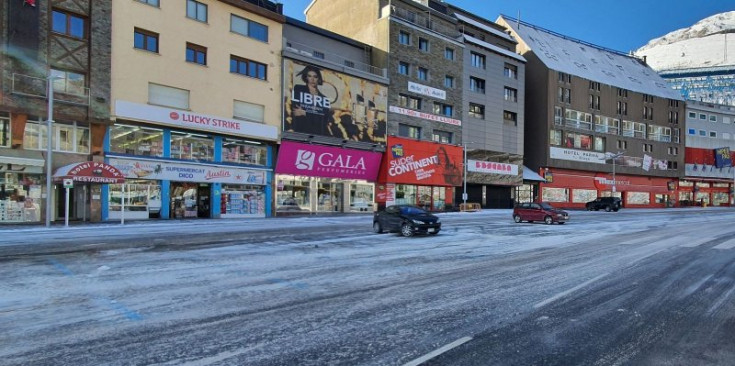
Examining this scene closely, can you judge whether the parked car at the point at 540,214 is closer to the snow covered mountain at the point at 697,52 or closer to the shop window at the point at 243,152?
the shop window at the point at 243,152

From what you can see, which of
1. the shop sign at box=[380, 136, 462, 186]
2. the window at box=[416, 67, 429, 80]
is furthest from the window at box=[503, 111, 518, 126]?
the window at box=[416, 67, 429, 80]

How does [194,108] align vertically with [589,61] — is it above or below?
below

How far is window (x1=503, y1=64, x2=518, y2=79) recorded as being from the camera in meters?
53.8

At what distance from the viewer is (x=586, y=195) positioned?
2475 inches

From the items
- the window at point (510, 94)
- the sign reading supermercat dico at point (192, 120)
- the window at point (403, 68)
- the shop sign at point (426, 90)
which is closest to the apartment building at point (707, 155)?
the window at point (510, 94)

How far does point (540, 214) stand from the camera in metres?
29.2

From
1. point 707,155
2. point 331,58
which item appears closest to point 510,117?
point 331,58

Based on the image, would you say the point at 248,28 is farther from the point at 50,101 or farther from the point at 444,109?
the point at 444,109

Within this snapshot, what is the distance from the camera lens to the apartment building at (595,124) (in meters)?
58.3

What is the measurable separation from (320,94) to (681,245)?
26.9m

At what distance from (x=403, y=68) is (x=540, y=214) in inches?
816

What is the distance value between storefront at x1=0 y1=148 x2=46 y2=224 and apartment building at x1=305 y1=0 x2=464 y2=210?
2593 centimetres

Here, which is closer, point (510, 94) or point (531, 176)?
point (510, 94)

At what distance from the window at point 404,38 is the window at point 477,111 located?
11.3 m
